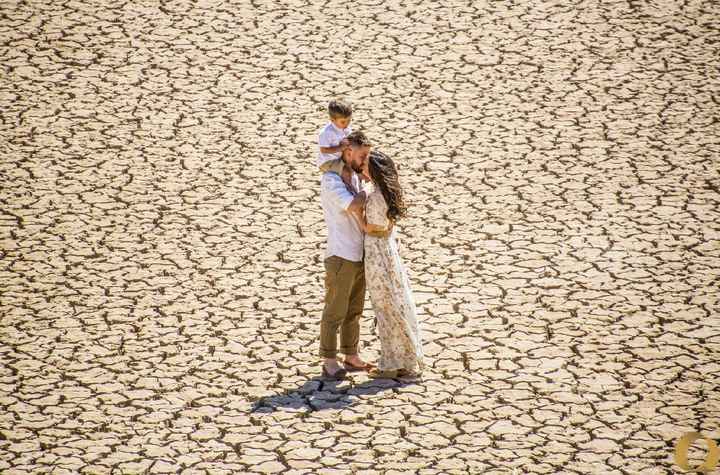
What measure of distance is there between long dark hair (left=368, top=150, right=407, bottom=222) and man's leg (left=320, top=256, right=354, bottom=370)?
1.50ft

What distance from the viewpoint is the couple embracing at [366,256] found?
7105 mm

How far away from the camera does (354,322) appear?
743 cm

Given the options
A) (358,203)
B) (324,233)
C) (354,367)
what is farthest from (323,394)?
(324,233)

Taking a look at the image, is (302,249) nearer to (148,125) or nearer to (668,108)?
(148,125)

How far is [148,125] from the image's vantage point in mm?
11008

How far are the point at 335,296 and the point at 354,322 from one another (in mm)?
299

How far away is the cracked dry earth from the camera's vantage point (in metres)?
6.88

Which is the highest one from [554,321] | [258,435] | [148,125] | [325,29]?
[325,29]

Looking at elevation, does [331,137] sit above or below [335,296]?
above

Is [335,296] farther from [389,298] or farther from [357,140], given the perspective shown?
[357,140]

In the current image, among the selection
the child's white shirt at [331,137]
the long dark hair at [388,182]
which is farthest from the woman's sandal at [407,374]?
the child's white shirt at [331,137]

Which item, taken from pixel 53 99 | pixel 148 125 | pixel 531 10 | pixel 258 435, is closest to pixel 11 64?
pixel 53 99

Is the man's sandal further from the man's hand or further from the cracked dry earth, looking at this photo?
the man's hand

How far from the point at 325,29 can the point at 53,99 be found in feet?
10.4
